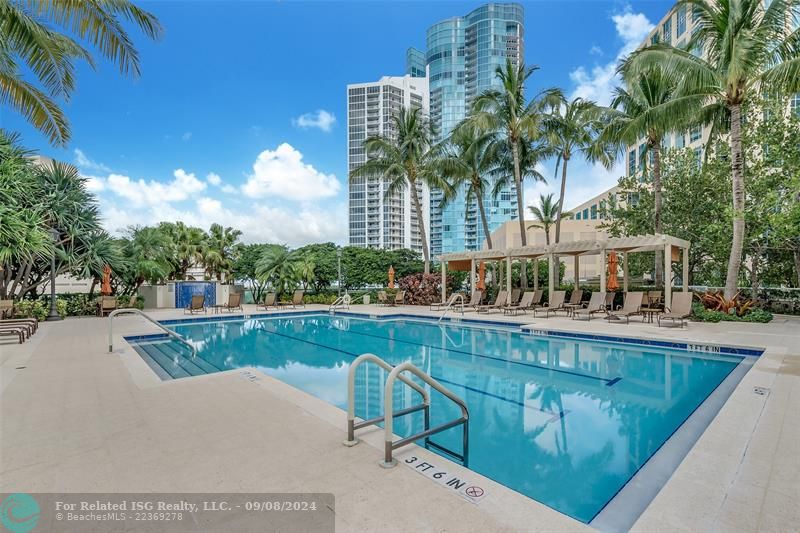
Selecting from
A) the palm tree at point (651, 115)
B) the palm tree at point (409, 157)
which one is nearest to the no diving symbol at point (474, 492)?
the palm tree at point (651, 115)

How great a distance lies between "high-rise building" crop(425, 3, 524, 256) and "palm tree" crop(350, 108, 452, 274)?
63312 mm

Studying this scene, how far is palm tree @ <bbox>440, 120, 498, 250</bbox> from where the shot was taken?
64.0ft

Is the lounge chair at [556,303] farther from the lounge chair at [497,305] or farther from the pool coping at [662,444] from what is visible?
the pool coping at [662,444]

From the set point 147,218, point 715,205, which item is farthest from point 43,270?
point 715,205

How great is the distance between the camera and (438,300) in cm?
1927

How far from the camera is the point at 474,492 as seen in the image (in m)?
2.58

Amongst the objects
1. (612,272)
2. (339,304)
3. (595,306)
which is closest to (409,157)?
(339,304)

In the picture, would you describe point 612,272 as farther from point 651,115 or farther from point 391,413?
point 391,413

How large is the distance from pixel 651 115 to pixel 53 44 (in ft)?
50.5

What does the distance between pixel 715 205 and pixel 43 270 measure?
2694cm

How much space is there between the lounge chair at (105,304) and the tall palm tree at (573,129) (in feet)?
66.5

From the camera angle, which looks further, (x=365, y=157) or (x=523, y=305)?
(x=365, y=157)

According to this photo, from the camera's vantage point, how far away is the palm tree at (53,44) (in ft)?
20.2

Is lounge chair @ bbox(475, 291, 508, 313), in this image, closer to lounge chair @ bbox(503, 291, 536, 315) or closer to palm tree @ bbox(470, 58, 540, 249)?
lounge chair @ bbox(503, 291, 536, 315)
